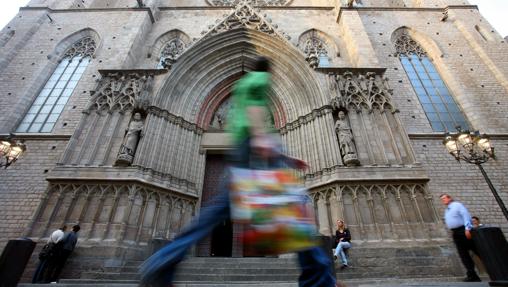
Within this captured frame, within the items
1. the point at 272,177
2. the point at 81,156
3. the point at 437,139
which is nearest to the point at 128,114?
the point at 81,156

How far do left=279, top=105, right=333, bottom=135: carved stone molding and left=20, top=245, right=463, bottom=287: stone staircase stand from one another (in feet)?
16.0

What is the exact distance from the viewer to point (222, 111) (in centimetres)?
1161

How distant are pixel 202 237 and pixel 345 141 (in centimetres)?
755

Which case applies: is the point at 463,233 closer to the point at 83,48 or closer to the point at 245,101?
Result: the point at 245,101

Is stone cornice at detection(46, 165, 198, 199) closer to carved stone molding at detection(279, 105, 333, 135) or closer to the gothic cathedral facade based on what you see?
the gothic cathedral facade

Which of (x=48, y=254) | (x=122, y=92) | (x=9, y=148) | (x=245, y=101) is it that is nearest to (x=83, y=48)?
(x=122, y=92)

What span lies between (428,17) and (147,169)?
17.9 m

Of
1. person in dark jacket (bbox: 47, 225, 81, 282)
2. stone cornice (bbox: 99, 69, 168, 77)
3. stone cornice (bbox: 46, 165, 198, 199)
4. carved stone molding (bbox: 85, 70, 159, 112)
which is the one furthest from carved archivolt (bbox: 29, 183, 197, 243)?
stone cornice (bbox: 99, 69, 168, 77)

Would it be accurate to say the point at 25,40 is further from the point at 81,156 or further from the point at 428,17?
the point at 428,17

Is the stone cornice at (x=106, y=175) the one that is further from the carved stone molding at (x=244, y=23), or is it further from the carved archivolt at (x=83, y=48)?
the carved archivolt at (x=83, y=48)

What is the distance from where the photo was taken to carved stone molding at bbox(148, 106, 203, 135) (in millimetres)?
9268

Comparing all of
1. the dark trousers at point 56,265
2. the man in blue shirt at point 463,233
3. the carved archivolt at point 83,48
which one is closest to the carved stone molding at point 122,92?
the carved archivolt at point 83,48

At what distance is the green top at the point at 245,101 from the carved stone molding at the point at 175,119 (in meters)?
8.23

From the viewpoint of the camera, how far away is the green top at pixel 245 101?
177cm
